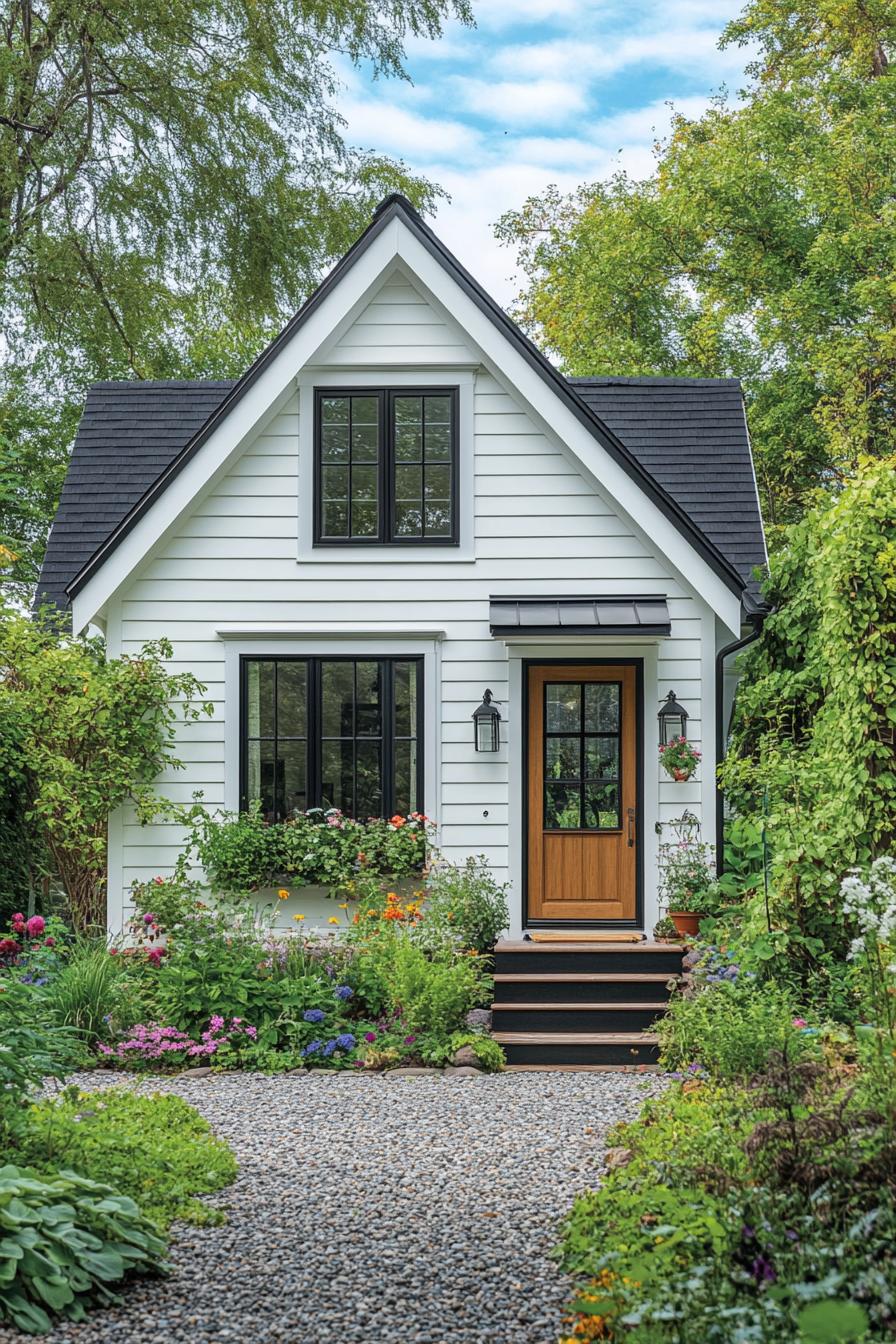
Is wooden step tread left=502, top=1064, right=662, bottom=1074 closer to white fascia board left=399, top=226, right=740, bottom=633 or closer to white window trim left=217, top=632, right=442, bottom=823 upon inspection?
white window trim left=217, top=632, right=442, bottom=823

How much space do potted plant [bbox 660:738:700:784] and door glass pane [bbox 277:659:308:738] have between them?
2.84 meters

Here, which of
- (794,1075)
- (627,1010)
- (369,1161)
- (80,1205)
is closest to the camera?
(80,1205)

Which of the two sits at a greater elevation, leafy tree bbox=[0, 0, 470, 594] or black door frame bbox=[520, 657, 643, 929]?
leafy tree bbox=[0, 0, 470, 594]

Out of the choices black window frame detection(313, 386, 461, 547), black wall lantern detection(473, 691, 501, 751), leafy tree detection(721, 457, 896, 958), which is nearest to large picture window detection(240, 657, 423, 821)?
black wall lantern detection(473, 691, 501, 751)

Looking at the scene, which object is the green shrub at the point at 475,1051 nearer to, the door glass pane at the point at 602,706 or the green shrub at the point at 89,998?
the green shrub at the point at 89,998

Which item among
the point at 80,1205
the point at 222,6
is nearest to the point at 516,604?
the point at 80,1205

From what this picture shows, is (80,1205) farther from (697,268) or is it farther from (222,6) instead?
(697,268)

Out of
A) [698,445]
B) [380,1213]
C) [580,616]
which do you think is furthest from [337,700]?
[380,1213]

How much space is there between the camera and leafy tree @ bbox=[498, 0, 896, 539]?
17.3 meters

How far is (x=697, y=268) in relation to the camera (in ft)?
64.2

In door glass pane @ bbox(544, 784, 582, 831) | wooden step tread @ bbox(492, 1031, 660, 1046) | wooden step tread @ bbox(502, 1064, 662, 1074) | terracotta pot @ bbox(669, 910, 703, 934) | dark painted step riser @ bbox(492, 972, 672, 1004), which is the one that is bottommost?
wooden step tread @ bbox(502, 1064, 662, 1074)

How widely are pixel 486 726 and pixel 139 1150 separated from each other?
5.22 m

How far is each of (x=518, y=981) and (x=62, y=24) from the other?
1425 centimetres

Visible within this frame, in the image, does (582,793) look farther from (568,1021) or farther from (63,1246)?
(63,1246)
